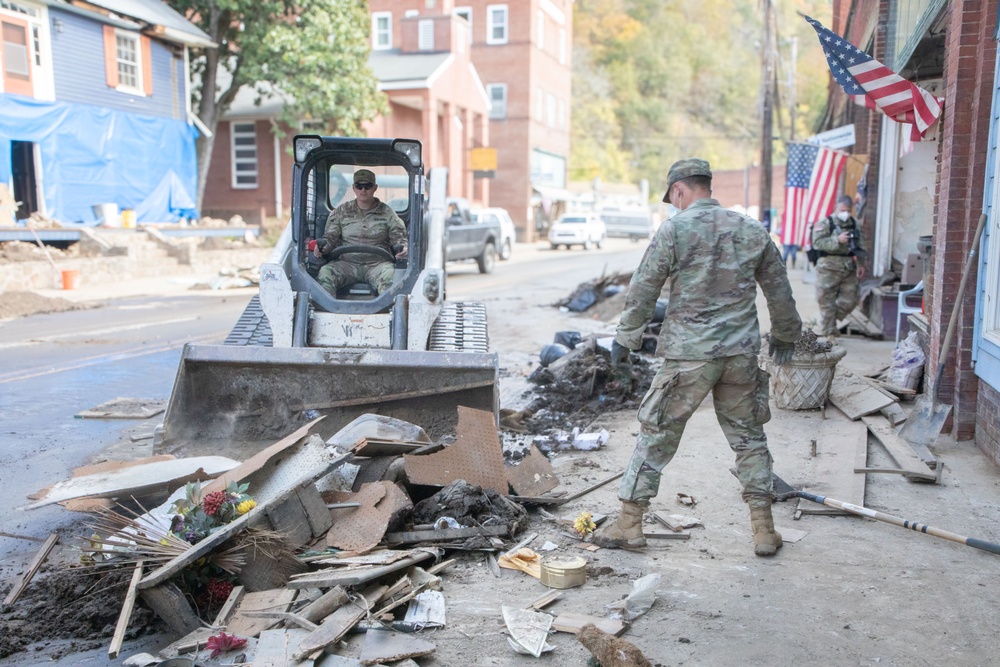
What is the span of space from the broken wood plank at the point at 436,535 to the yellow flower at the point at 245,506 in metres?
0.70

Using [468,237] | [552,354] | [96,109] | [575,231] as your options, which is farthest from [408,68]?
[552,354]

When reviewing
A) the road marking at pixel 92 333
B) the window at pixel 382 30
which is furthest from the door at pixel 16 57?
the window at pixel 382 30

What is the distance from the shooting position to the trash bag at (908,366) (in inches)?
308

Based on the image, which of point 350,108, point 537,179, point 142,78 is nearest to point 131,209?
point 142,78

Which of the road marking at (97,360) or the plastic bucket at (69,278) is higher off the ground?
the plastic bucket at (69,278)

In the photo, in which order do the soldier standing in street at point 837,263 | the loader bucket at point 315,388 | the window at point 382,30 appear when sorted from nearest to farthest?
the loader bucket at point 315,388, the soldier standing in street at point 837,263, the window at point 382,30

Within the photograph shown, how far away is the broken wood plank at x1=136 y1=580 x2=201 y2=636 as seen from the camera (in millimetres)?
3877

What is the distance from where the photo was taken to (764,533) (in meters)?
4.67

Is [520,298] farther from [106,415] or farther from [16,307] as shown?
[106,415]

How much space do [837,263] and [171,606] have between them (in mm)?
9508

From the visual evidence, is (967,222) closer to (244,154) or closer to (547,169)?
(244,154)

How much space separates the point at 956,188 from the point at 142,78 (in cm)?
2367

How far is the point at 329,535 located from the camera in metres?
4.59

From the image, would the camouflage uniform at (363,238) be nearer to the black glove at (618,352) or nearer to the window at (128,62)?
the black glove at (618,352)
